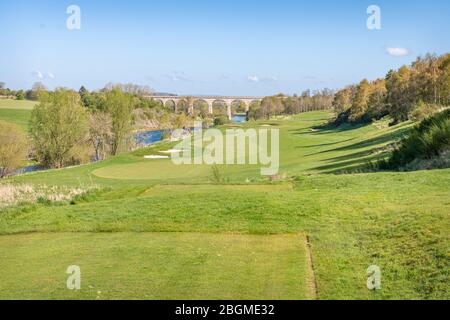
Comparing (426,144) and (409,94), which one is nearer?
(426,144)

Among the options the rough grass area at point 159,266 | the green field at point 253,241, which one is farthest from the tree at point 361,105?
the rough grass area at point 159,266

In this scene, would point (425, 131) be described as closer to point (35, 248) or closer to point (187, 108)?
point (35, 248)

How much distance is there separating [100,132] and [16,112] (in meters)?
55.7

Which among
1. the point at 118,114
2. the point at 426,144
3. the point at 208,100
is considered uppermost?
the point at 208,100

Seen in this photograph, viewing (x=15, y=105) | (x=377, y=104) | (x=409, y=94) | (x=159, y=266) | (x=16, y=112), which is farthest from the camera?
(x=15, y=105)

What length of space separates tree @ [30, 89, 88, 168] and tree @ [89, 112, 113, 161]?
774 cm

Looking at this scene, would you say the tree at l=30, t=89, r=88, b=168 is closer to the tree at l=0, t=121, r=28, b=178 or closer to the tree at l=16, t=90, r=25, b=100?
the tree at l=0, t=121, r=28, b=178

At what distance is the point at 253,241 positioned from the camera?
9383mm

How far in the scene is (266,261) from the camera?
793 cm

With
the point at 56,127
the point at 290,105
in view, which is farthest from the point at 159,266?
the point at 290,105

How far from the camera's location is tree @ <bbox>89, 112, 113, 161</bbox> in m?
63.5

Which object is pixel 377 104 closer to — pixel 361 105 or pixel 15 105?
pixel 361 105

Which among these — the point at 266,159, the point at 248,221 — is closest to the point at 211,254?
the point at 248,221

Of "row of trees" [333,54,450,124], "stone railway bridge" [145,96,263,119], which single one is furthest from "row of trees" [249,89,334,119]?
"row of trees" [333,54,450,124]
